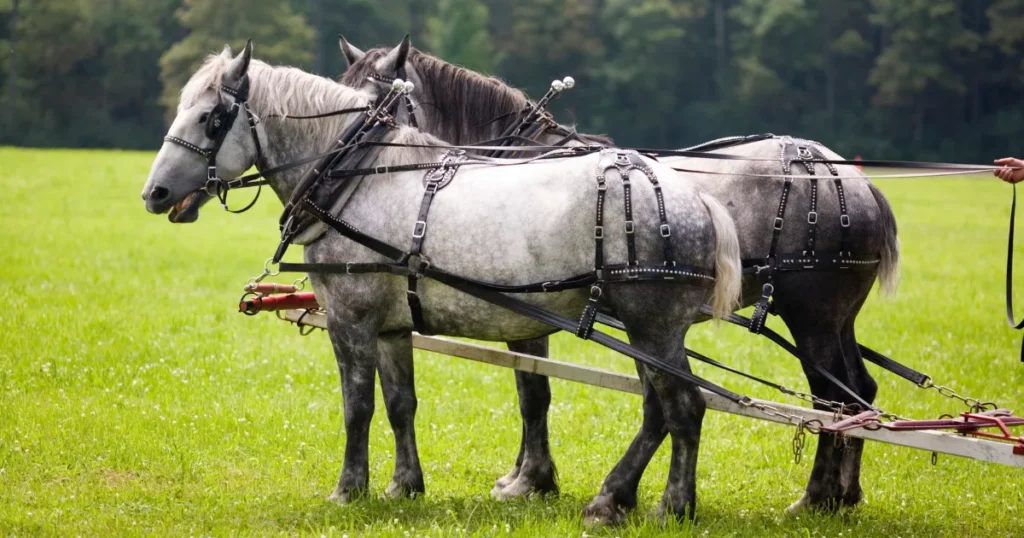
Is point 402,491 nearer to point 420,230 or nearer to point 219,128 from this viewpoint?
point 420,230

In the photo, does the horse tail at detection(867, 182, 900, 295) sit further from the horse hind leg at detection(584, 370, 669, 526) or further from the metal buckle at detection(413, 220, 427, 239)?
the metal buckle at detection(413, 220, 427, 239)

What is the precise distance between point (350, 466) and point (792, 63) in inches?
2469

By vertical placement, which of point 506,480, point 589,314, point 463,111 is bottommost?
point 506,480

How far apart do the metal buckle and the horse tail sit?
2.88m

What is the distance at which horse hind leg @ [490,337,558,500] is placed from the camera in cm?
716

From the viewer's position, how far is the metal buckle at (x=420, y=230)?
614 centimetres

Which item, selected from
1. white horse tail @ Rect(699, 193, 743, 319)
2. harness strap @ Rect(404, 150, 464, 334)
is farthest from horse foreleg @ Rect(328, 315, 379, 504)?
white horse tail @ Rect(699, 193, 743, 319)

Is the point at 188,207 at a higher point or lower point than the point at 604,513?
higher

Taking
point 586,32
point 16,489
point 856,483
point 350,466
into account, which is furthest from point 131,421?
point 586,32

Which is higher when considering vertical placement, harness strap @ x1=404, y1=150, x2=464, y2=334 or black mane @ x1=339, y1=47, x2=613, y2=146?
black mane @ x1=339, y1=47, x2=613, y2=146

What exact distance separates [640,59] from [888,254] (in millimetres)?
60692

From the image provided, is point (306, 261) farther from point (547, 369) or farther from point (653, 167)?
point (653, 167)

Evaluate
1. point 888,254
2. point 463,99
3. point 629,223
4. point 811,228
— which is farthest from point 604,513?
point 463,99

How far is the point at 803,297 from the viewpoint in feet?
21.9
